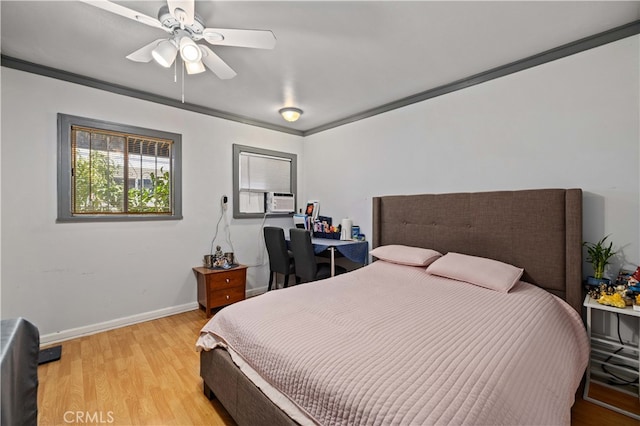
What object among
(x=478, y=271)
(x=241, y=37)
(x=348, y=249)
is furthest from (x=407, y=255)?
(x=241, y=37)

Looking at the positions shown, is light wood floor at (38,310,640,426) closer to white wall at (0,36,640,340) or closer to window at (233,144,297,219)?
white wall at (0,36,640,340)

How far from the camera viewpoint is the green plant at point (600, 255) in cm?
193

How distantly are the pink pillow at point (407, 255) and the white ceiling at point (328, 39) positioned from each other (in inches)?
62.8

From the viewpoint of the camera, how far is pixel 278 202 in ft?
13.1

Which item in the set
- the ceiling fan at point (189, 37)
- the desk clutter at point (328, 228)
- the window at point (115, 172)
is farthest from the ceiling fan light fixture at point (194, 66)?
the desk clutter at point (328, 228)

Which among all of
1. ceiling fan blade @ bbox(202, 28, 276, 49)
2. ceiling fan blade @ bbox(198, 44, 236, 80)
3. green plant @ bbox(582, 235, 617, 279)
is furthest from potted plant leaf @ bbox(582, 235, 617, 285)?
ceiling fan blade @ bbox(198, 44, 236, 80)

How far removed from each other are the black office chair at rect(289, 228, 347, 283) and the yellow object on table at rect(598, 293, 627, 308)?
220 centimetres

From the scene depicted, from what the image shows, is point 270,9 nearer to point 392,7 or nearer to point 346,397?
point 392,7

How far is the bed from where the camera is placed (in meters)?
0.98

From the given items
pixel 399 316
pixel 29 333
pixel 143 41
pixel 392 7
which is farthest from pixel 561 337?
pixel 143 41

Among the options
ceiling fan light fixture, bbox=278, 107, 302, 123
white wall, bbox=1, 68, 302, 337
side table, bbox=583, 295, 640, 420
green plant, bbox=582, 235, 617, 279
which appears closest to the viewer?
side table, bbox=583, 295, 640, 420

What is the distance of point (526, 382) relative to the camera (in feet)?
3.57

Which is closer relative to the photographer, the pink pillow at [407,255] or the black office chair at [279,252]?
the pink pillow at [407,255]

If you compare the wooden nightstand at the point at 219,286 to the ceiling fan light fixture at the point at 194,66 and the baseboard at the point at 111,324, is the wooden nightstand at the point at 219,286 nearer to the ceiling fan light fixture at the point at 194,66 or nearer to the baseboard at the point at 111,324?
the baseboard at the point at 111,324
